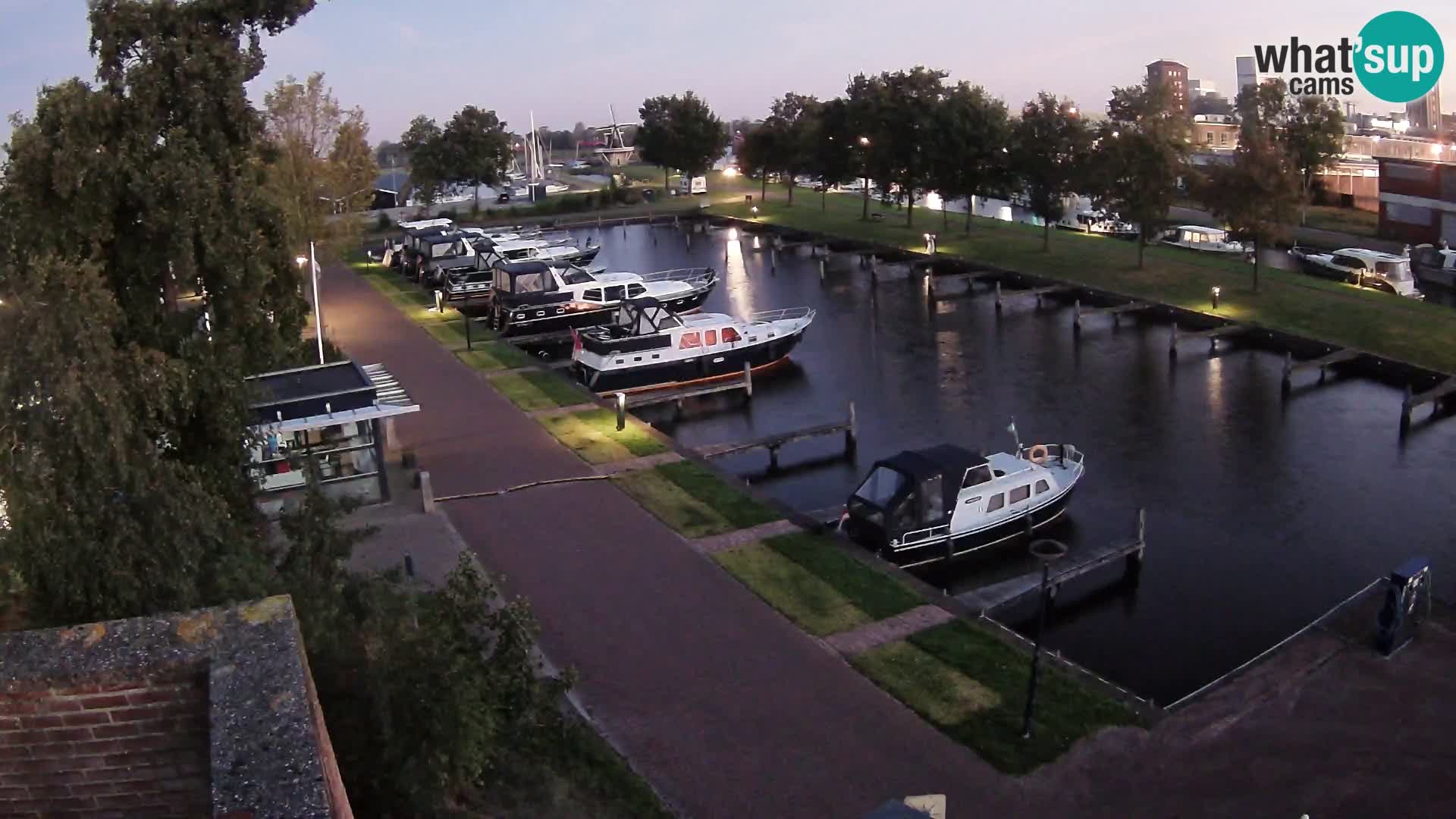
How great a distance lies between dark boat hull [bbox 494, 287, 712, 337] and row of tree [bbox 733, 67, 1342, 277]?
67.9ft

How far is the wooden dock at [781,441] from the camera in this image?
27.3m

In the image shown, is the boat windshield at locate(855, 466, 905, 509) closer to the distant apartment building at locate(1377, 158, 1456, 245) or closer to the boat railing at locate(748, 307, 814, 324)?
the boat railing at locate(748, 307, 814, 324)

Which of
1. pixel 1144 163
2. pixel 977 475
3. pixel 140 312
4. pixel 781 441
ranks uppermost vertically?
pixel 1144 163

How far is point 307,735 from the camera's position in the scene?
5.62m

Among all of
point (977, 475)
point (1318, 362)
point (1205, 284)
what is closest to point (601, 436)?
point (977, 475)

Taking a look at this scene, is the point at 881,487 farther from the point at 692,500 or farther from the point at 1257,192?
the point at 1257,192

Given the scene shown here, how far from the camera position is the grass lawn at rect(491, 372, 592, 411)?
3123cm

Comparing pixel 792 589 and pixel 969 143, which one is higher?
pixel 969 143

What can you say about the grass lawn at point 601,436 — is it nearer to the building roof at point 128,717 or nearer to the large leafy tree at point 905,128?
the building roof at point 128,717

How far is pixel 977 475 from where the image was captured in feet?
72.0

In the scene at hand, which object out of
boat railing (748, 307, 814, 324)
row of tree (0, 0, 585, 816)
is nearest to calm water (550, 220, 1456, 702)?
boat railing (748, 307, 814, 324)

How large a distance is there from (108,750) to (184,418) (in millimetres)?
7987

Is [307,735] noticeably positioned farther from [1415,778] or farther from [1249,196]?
[1249,196]

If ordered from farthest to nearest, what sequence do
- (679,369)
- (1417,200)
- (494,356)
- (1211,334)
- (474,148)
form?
(474,148)
(1417,200)
(1211,334)
(494,356)
(679,369)
